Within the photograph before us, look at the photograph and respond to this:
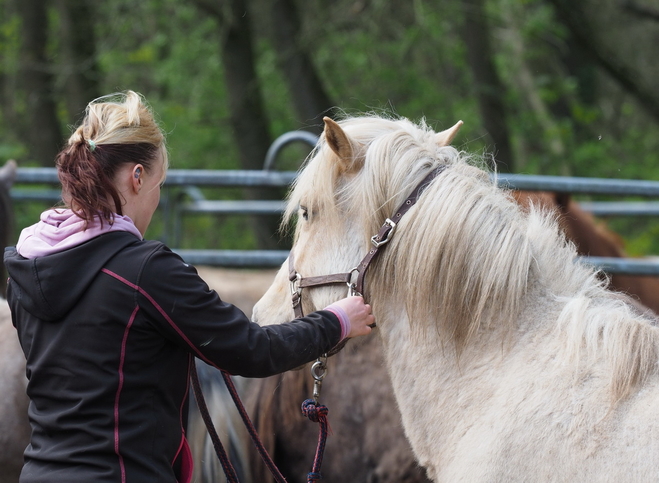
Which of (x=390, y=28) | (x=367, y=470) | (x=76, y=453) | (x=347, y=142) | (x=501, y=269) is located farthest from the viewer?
(x=390, y=28)

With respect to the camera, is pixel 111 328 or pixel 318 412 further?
pixel 318 412

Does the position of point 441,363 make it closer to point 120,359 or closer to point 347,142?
point 347,142

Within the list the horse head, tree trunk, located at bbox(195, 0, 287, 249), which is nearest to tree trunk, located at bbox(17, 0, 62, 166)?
tree trunk, located at bbox(195, 0, 287, 249)

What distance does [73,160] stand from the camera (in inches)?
69.7

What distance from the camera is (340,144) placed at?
6.50ft

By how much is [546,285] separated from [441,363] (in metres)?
0.36

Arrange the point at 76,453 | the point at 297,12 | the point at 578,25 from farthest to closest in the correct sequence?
the point at 297,12 → the point at 578,25 → the point at 76,453

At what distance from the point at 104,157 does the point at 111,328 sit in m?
0.43

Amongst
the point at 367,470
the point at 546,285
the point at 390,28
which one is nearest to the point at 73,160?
the point at 546,285

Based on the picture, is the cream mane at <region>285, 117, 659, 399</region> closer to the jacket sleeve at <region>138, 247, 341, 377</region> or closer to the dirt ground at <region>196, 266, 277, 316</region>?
the jacket sleeve at <region>138, 247, 341, 377</region>

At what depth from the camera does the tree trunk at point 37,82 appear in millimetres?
9070

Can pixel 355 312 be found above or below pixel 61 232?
below

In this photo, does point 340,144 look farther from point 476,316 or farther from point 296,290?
point 476,316

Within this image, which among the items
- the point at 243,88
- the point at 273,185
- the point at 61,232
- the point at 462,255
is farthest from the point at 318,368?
the point at 243,88
